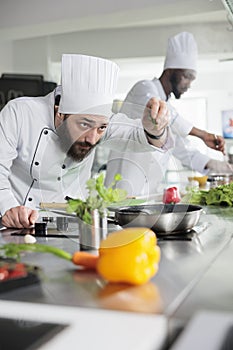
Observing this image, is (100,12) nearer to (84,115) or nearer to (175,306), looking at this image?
(84,115)

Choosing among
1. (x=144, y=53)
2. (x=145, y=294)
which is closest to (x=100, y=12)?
(x=144, y=53)

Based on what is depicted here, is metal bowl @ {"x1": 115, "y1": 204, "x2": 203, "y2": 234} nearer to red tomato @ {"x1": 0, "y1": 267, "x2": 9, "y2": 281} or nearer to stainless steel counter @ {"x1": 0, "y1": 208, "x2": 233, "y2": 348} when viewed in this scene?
stainless steel counter @ {"x1": 0, "y1": 208, "x2": 233, "y2": 348}

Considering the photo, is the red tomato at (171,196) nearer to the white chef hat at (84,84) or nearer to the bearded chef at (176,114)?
the white chef hat at (84,84)

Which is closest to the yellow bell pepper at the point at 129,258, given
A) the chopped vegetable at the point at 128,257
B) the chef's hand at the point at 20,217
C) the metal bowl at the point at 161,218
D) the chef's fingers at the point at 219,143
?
the chopped vegetable at the point at 128,257

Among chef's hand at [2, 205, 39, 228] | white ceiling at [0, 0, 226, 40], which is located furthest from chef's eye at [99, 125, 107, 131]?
white ceiling at [0, 0, 226, 40]

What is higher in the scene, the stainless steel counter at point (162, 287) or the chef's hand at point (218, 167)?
the stainless steel counter at point (162, 287)

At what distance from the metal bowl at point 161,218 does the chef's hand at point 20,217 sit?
0.24m

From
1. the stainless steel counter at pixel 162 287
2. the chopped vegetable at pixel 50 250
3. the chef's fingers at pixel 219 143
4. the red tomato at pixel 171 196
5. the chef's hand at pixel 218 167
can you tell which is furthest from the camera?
the chef's hand at pixel 218 167

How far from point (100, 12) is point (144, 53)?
4.87ft

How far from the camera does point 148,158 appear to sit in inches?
79.8

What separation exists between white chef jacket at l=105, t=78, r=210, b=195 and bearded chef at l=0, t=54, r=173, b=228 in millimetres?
105

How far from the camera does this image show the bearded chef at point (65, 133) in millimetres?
1469

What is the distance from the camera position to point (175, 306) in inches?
25.3

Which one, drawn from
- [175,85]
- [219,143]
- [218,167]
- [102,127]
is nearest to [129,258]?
[102,127]
